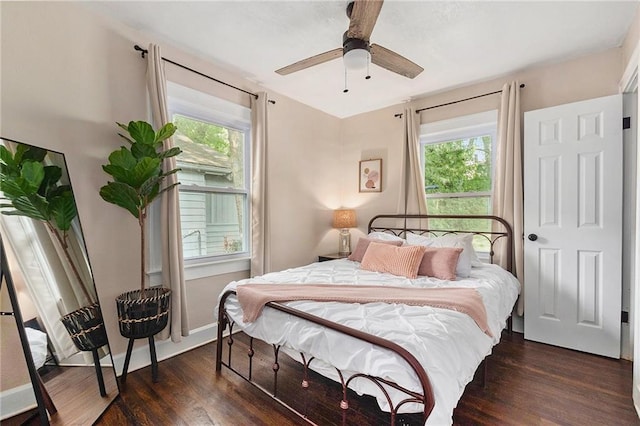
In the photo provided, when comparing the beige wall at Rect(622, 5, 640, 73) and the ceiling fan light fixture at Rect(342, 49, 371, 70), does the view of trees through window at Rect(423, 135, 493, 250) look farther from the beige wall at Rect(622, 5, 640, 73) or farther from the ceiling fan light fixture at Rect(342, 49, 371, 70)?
the ceiling fan light fixture at Rect(342, 49, 371, 70)

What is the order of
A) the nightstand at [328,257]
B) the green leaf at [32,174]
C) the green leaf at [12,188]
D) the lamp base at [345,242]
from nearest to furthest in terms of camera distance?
1. the green leaf at [12,188]
2. the green leaf at [32,174]
3. the nightstand at [328,257]
4. the lamp base at [345,242]

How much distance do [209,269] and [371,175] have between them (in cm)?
247

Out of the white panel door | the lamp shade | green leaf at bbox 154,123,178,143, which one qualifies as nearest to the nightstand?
the lamp shade

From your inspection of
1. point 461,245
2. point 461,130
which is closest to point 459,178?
point 461,130

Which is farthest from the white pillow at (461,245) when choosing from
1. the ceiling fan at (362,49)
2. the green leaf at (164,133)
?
the green leaf at (164,133)

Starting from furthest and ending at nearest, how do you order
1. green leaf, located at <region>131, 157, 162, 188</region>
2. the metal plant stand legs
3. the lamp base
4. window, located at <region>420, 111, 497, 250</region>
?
the lamp base, window, located at <region>420, 111, 497, 250</region>, the metal plant stand legs, green leaf, located at <region>131, 157, 162, 188</region>

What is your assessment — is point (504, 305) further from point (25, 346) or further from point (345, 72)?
point (25, 346)

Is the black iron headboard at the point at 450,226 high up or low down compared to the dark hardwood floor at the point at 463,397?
up

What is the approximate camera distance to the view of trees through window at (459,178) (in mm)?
3455

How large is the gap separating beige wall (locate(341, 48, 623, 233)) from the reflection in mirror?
3.26 meters

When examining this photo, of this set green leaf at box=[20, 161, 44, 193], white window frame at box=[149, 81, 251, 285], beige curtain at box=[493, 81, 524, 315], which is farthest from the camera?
beige curtain at box=[493, 81, 524, 315]

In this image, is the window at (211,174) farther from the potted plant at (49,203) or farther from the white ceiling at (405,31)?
the potted plant at (49,203)

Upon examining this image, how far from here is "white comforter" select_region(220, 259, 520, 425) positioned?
1284mm

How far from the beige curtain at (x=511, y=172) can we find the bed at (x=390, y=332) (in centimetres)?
32
